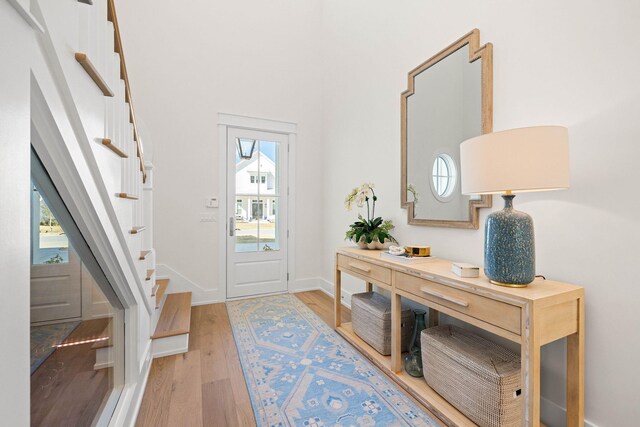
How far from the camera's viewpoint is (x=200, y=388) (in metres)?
1.72

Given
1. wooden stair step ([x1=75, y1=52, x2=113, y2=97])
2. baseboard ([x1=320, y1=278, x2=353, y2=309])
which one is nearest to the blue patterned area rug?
baseboard ([x1=320, y1=278, x2=353, y2=309])

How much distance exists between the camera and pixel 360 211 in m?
3.00

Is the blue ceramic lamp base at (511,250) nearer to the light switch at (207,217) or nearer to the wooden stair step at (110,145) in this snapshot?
the wooden stair step at (110,145)

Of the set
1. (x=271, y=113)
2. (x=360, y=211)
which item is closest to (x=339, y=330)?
(x=360, y=211)

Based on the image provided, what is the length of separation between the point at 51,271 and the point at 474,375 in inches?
69.0

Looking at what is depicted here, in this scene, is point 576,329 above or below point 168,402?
above

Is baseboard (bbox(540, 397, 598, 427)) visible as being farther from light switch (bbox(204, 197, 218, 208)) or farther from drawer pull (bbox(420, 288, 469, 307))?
light switch (bbox(204, 197, 218, 208))

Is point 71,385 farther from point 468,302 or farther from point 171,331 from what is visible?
point 468,302

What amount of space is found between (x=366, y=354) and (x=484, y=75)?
78.8 inches

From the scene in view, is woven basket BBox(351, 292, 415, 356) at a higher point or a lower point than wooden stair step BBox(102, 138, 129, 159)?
lower

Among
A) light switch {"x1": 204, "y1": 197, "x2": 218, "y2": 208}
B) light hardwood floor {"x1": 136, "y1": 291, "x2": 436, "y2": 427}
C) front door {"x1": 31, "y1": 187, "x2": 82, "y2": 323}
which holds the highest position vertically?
light switch {"x1": 204, "y1": 197, "x2": 218, "y2": 208}

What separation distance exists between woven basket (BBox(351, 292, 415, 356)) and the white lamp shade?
46.8 inches

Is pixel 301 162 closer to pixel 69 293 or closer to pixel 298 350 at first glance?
pixel 298 350

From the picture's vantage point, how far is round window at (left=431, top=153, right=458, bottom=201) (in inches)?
74.9
